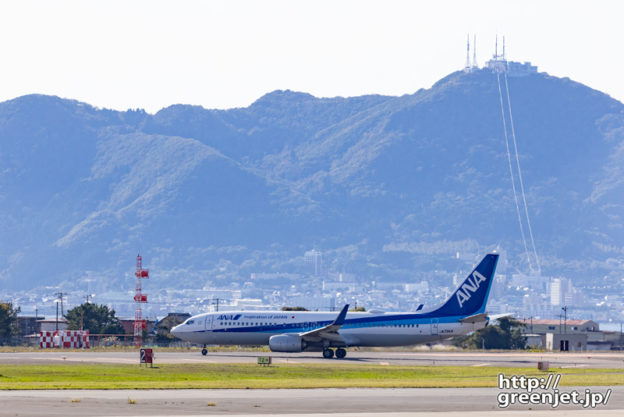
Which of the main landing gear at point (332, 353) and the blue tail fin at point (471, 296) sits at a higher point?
the blue tail fin at point (471, 296)

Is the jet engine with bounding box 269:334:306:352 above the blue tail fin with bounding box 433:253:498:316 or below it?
below

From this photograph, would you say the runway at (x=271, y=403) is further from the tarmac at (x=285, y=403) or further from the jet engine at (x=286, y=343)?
the jet engine at (x=286, y=343)

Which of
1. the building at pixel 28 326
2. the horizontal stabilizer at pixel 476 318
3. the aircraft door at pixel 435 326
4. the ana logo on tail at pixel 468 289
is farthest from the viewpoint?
the building at pixel 28 326

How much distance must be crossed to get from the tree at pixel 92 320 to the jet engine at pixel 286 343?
Answer: 71563 millimetres

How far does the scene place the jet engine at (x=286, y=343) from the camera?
9831 centimetres

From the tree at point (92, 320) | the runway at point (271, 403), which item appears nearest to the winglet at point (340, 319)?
the runway at point (271, 403)

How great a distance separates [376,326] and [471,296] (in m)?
8.16

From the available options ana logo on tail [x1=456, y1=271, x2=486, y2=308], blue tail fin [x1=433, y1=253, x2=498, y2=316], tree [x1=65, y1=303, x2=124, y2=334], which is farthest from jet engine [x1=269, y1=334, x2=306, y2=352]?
tree [x1=65, y1=303, x2=124, y2=334]

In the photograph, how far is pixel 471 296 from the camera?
9975 centimetres

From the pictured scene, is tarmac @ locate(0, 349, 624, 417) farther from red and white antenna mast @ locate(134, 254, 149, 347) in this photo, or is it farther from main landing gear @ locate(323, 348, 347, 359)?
red and white antenna mast @ locate(134, 254, 149, 347)

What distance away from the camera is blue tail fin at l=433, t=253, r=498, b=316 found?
99.6 m

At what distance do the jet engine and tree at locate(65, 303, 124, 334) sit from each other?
235 ft

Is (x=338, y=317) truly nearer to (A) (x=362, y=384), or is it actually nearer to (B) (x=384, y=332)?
(B) (x=384, y=332)

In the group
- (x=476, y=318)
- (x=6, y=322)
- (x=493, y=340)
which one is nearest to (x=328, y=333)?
(x=476, y=318)
